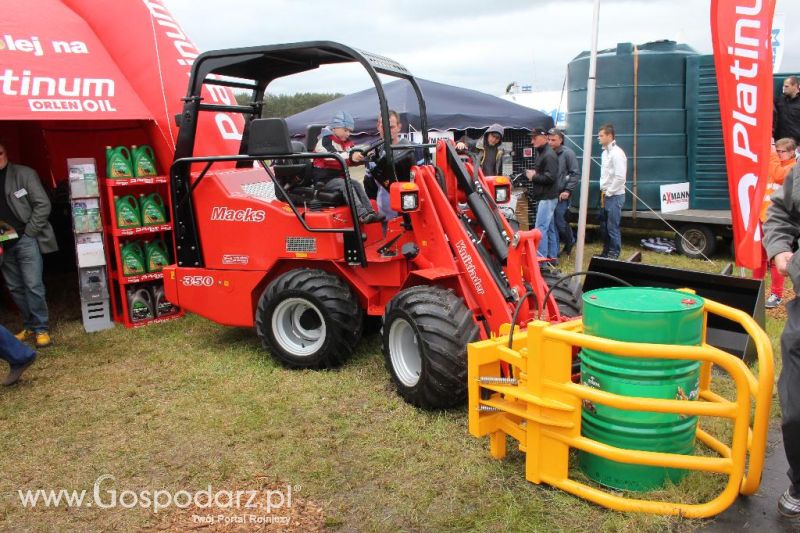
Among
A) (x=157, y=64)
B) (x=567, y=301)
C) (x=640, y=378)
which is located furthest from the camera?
(x=157, y=64)

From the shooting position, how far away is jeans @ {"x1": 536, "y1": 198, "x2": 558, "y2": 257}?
893 cm

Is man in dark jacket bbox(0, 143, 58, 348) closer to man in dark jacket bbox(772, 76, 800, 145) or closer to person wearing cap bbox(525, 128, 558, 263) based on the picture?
person wearing cap bbox(525, 128, 558, 263)

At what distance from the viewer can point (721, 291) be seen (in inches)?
189

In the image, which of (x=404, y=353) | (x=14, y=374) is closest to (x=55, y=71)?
(x=14, y=374)

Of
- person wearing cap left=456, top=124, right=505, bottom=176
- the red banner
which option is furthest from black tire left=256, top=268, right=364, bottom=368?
person wearing cap left=456, top=124, right=505, bottom=176

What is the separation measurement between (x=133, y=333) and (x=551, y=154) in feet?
18.0

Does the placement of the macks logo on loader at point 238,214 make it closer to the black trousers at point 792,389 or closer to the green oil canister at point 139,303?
the green oil canister at point 139,303

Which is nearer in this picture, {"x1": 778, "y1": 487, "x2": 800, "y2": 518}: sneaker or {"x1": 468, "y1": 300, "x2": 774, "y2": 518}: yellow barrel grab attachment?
{"x1": 468, "y1": 300, "x2": 774, "y2": 518}: yellow barrel grab attachment

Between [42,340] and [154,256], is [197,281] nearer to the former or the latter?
[154,256]

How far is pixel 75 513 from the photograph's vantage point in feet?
11.1

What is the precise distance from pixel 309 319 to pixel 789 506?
11.0 ft

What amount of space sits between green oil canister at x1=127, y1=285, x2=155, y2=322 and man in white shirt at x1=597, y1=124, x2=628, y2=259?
5656mm

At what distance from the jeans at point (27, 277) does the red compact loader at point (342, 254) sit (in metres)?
1.39

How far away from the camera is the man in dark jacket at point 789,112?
858 cm
